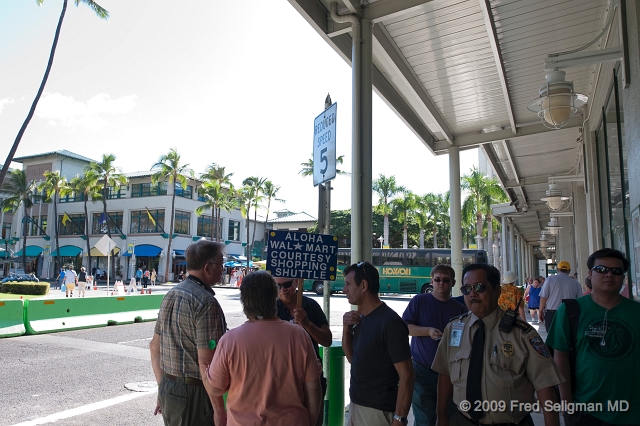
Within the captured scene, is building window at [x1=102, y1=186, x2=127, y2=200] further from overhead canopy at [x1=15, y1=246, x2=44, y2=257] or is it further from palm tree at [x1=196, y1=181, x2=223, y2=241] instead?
overhead canopy at [x1=15, y1=246, x2=44, y2=257]

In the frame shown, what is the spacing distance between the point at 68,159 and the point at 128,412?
63.2 m

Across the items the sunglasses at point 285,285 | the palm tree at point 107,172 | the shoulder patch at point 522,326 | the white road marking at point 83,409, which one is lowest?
the white road marking at point 83,409

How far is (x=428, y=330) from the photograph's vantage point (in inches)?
168

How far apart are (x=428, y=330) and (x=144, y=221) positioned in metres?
54.2

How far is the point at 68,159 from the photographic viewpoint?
201 ft

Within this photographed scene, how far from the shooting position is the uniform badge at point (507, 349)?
262 centimetres

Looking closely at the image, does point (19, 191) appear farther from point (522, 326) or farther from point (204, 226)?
point (522, 326)

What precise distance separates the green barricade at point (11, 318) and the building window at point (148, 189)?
1640 inches

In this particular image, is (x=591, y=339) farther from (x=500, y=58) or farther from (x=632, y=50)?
(x=500, y=58)

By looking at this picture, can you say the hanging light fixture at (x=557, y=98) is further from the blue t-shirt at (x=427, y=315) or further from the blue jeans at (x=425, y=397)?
the blue jeans at (x=425, y=397)

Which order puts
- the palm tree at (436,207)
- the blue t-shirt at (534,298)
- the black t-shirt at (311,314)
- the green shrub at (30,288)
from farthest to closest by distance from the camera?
1. the palm tree at (436,207)
2. the green shrub at (30,288)
3. the blue t-shirt at (534,298)
4. the black t-shirt at (311,314)

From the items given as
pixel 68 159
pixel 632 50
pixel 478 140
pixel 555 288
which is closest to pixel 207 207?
pixel 68 159

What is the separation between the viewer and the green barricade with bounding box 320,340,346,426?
4.96m

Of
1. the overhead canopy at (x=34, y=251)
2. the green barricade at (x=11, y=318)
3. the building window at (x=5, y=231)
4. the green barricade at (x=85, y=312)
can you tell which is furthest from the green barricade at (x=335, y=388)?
the building window at (x=5, y=231)
